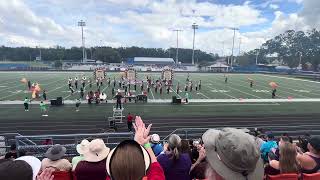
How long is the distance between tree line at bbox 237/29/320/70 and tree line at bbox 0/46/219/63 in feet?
97.9

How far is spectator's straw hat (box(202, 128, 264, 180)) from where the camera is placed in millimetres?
1976

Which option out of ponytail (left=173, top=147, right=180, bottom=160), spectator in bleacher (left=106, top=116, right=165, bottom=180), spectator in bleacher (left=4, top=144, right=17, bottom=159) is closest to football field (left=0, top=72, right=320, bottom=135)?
spectator in bleacher (left=4, top=144, right=17, bottom=159)

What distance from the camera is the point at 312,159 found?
429 centimetres

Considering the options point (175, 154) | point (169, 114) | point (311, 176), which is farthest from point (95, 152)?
point (169, 114)

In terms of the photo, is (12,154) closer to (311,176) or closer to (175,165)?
(175,165)

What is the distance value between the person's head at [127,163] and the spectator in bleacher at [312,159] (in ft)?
9.30

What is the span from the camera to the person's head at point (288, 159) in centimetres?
398

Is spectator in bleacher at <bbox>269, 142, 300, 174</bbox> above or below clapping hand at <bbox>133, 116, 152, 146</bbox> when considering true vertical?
below

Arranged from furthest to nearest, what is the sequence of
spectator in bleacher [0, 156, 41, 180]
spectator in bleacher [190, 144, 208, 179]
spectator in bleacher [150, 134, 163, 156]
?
1. spectator in bleacher [150, 134, 163, 156]
2. spectator in bleacher [190, 144, 208, 179]
3. spectator in bleacher [0, 156, 41, 180]

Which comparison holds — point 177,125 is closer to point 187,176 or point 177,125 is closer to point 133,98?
point 133,98

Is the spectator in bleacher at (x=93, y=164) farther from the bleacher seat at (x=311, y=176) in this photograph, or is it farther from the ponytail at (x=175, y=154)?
the bleacher seat at (x=311, y=176)

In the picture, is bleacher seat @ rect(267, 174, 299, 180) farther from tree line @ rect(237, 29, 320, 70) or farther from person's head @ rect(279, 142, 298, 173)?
tree line @ rect(237, 29, 320, 70)

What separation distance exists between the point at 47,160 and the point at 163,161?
197cm

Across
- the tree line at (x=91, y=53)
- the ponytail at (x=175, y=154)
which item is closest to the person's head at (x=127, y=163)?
the ponytail at (x=175, y=154)
